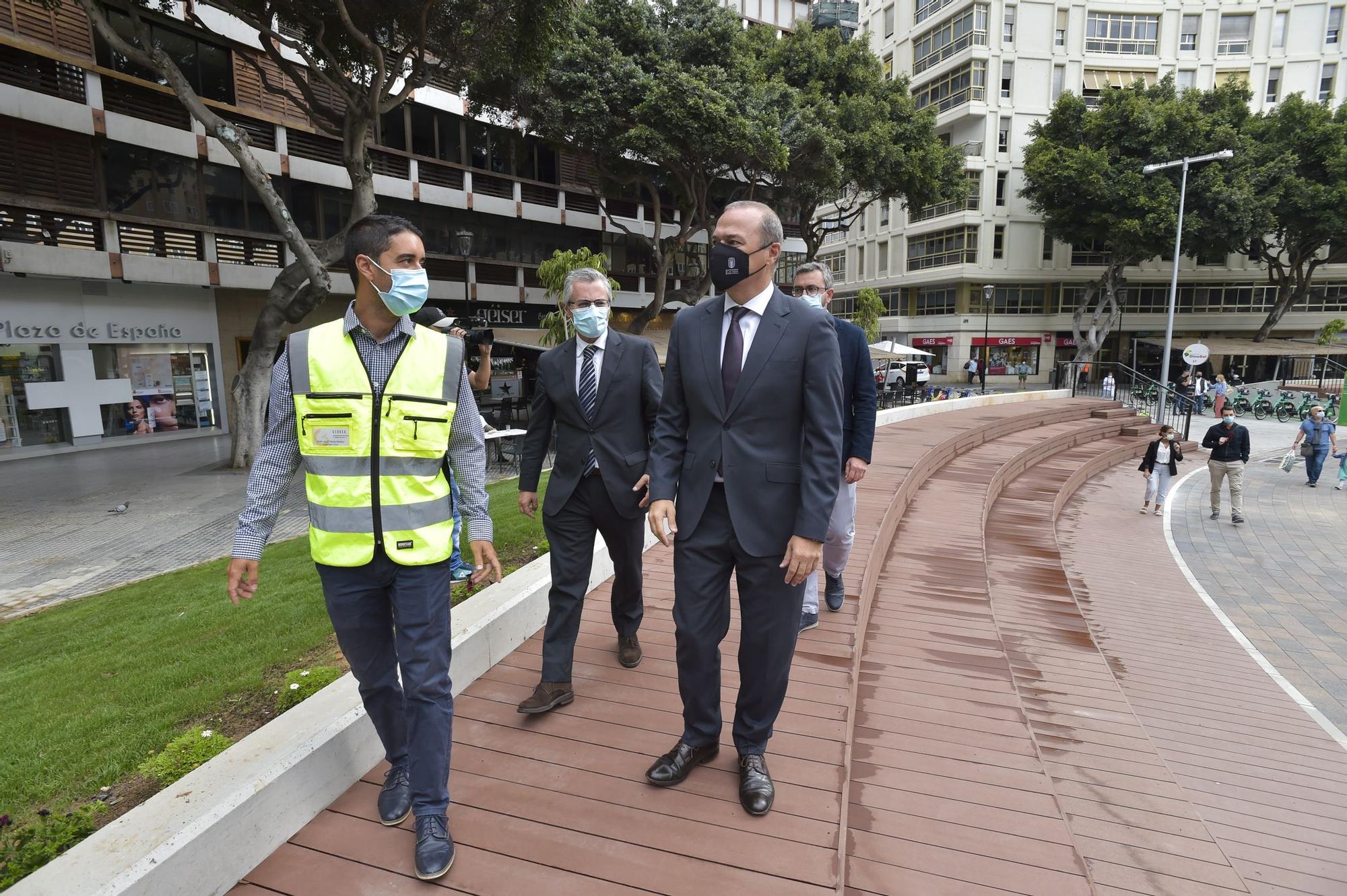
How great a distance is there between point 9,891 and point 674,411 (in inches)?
87.5

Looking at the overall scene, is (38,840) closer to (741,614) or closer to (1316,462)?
(741,614)

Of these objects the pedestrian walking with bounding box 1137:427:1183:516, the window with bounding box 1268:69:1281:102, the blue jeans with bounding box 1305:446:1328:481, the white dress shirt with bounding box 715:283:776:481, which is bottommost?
the blue jeans with bounding box 1305:446:1328:481

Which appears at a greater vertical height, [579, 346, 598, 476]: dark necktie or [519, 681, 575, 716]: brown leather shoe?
[579, 346, 598, 476]: dark necktie

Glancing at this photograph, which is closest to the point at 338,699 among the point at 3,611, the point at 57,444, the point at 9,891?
the point at 9,891

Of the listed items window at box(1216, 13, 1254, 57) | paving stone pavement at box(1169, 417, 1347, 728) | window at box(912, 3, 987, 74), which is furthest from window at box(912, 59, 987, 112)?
paving stone pavement at box(1169, 417, 1347, 728)

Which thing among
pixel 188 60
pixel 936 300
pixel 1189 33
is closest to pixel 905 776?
pixel 188 60

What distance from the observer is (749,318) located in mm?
2486

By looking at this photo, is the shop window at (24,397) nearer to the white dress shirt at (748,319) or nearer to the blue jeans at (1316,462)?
the white dress shirt at (748,319)

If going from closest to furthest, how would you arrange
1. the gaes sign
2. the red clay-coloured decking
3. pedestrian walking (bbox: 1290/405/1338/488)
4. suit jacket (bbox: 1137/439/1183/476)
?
the red clay-coloured decking
suit jacket (bbox: 1137/439/1183/476)
pedestrian walking (bbox: 1290/405/1338/488)
the gaes sign

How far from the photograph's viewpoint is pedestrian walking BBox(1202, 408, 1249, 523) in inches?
464

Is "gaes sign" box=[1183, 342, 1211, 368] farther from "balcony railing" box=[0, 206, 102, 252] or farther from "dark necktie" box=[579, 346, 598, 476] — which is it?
"balcony railing" box=[0, 206, 102, 252]

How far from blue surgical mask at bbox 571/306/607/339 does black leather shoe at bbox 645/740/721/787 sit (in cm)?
178

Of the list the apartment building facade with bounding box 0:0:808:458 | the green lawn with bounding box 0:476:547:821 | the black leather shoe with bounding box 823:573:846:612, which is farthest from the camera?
the apartment building facade with bounding box 0:0:808:458

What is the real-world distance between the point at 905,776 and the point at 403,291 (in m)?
2.67
